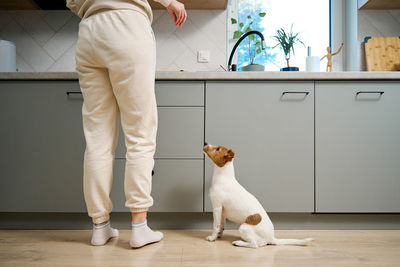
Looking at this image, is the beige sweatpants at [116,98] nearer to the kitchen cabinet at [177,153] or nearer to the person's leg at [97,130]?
the person's leg at [97,130]

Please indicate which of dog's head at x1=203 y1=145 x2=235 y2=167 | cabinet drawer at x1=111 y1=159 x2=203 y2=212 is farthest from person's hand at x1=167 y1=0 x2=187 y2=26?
cabinet drawer at x1=111 y1=159 x2=203 y2=212

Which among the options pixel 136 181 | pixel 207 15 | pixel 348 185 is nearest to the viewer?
pixel 136 181

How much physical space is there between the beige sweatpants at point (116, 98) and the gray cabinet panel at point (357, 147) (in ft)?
3.16

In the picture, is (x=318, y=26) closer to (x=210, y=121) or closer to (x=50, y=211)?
(x=210, y=121)

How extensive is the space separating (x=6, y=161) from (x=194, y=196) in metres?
1.07

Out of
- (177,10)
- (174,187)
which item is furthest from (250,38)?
(174,187)

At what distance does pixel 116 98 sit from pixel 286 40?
1587 mm

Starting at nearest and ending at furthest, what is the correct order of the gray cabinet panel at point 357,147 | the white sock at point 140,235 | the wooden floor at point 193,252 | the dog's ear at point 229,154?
the wooden floor at point 193,252 → the white sock at point 140,235 → the dog's ear at point 229,154 → the gray cabinet panel at point 357,147

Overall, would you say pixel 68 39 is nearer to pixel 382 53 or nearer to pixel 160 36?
pixel 160 36

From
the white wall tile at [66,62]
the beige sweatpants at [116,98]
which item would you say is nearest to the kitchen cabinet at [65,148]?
the beige sweatpants at [116,98]

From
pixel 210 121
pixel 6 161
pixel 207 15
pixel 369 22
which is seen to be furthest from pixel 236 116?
pixel 369 22

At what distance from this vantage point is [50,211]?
157 centimetres

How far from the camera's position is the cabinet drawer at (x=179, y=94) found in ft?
5.20

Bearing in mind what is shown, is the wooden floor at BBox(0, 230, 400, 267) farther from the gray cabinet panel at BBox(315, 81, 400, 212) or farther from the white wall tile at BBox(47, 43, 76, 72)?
the white wall tile at BBox(47, 43, 76, 72)
